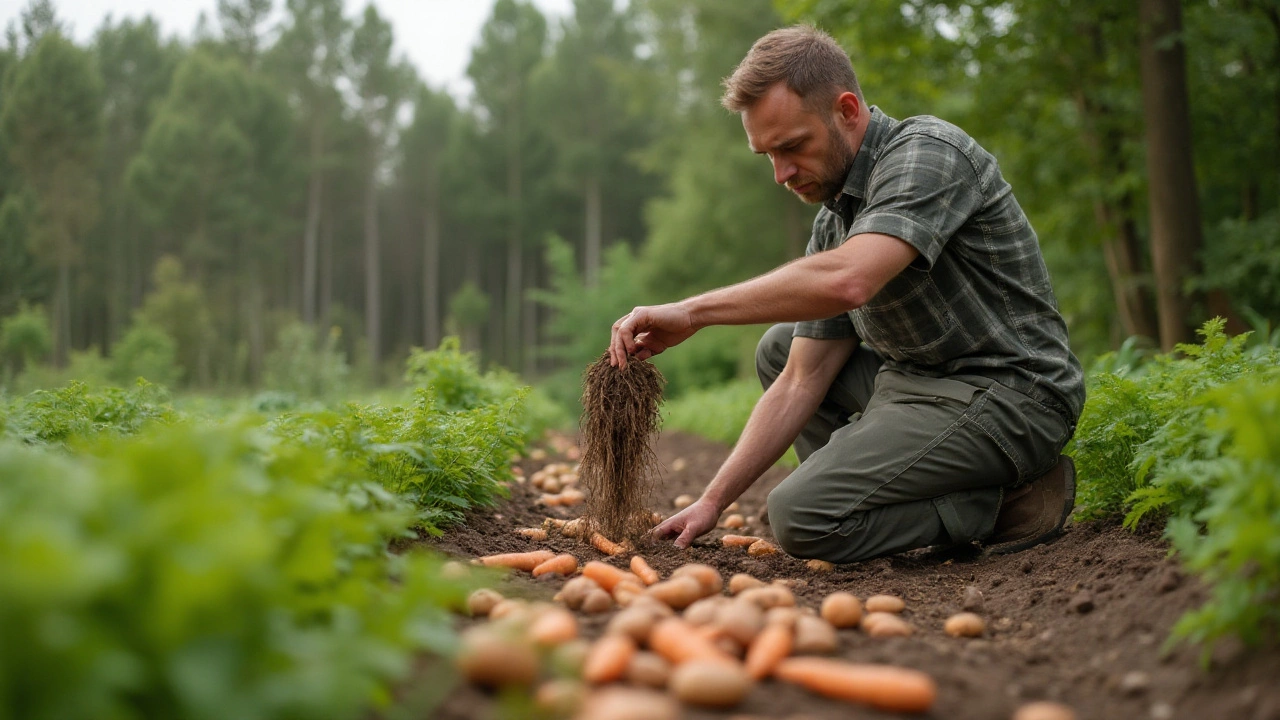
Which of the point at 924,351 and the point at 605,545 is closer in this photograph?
the point at 605,545

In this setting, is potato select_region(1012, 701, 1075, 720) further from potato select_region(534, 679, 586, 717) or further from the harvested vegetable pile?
the harvested vegetable pile

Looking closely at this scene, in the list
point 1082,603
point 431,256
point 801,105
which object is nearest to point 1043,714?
point 1082,603

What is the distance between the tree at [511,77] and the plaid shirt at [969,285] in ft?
111

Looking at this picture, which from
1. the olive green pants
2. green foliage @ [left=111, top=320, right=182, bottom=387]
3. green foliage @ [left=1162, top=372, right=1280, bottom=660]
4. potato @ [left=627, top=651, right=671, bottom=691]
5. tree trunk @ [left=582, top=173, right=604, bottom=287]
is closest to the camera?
green foliage @ [left=1162, top=372, right=1280, bottom=660]

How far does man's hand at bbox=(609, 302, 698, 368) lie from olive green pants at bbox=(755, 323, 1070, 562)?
31.3 inches

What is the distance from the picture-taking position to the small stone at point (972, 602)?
2.84m

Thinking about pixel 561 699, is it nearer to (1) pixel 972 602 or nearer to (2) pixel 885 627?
(2) pixel 885 627

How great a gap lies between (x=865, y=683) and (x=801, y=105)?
2.35m

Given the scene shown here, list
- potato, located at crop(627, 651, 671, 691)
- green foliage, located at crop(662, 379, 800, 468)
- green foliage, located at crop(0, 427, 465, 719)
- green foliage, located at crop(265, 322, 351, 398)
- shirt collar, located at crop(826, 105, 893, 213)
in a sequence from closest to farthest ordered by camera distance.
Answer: green foliage, located at crop(0, 427, 465, 719), potato, located at crop(627, 651, 671, 691), shirt collar, located at crop(826, 105, 893, 213), green foliage, located at crop(662, 379, 800, 468), green foliage, located at crop(265, 322, 351, 398)

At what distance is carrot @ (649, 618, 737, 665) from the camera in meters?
1.86

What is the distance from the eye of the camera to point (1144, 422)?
320cm

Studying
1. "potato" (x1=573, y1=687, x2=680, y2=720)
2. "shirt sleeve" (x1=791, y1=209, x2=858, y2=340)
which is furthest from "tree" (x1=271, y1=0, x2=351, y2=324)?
"potato" (x1=573, y1=687, x2=680, y2=720)

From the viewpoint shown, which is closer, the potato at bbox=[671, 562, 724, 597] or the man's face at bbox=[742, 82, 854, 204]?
the potato at bbox=[671, 562, 724, 597]

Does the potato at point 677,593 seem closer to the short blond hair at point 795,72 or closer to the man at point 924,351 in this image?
the man at point 924,351
